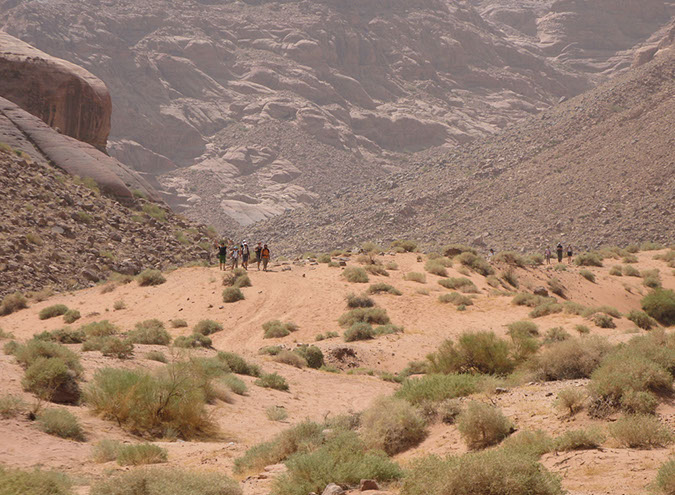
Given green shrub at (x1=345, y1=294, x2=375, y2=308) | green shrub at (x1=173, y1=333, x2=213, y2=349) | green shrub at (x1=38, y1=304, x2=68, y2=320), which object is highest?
green shrub at (x1=345, y1=294, x2=375, y2=308)

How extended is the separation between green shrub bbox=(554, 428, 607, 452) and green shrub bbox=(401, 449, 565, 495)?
133 cm

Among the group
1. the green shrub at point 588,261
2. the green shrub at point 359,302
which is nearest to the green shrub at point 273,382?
the green shrub at point 359,302

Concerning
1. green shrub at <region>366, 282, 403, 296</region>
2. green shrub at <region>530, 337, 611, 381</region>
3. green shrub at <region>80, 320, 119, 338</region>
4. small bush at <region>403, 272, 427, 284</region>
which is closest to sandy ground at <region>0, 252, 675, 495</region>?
small bush at <region>403, 272, 427, 284</region>

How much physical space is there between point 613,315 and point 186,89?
3906 inches

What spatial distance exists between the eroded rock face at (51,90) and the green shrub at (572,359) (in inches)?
1454

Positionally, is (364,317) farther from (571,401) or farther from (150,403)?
(571,401)

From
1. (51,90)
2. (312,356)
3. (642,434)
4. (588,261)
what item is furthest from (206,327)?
(51,90)

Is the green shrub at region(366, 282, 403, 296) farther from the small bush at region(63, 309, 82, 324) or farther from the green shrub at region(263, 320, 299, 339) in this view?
the small bush at region(63, 309, 82, 324)

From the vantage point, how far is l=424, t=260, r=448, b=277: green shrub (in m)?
29.3

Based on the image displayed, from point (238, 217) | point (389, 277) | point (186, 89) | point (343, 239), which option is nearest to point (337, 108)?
point (186, 89)

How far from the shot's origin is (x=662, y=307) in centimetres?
2623

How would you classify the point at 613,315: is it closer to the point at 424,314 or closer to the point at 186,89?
the point at 424,314

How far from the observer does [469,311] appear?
23.9m

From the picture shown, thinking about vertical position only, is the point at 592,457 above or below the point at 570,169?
below
